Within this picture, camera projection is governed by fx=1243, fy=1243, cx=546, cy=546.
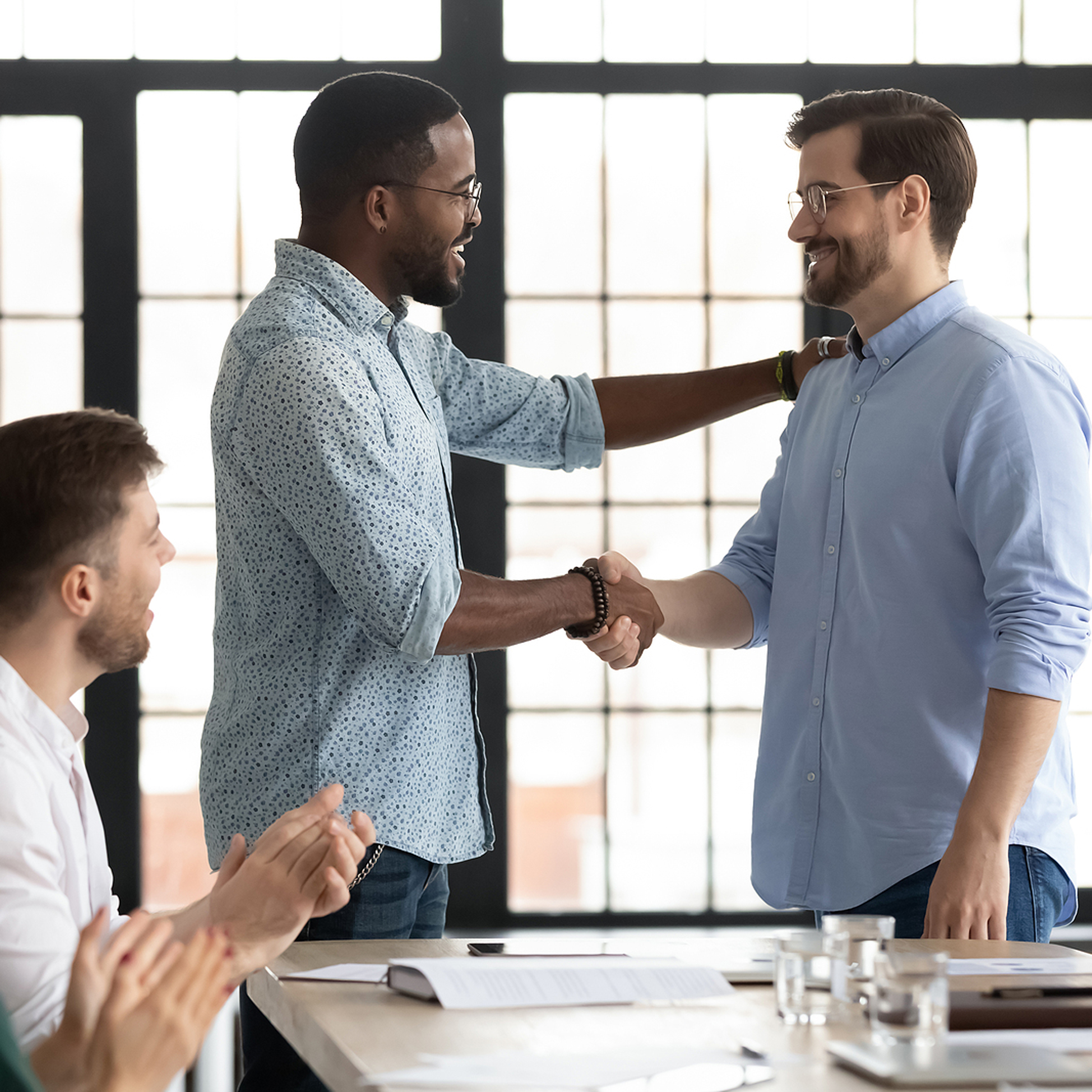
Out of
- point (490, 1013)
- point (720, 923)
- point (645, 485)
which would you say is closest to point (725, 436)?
point (645, 485)

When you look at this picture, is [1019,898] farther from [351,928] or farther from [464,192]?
[464,192]

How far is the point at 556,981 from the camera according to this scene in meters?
1.25

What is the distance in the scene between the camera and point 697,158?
10.5 feet

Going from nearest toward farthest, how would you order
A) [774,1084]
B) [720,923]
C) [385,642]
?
[774,1084], [385,642], [720,923]

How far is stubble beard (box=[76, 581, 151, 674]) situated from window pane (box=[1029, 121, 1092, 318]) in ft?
8.57

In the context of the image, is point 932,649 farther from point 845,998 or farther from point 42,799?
point 42,799

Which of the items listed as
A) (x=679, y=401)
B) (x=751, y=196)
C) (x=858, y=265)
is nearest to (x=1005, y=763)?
(x=858, y=265)

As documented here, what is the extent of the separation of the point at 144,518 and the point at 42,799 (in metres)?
0.37

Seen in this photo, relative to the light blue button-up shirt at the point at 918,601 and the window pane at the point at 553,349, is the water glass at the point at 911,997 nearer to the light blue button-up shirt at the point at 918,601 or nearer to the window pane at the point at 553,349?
the light blue button-up shirt at the point at 918,601

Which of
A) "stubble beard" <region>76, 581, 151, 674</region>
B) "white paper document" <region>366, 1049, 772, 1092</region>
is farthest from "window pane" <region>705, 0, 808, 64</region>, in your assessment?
"white paper document" <region>366, 1049, 772, 1092</region>

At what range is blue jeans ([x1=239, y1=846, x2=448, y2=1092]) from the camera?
1.68 m

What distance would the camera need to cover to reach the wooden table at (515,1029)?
998 millimetres

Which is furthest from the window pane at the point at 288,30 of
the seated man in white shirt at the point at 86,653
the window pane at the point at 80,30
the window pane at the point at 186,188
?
the seated man in white shirt at the point at 86,653

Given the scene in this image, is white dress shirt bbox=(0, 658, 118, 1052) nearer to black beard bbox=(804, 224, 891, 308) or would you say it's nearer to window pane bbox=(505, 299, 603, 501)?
black beard bbox=(804, 224, 891, 308)
